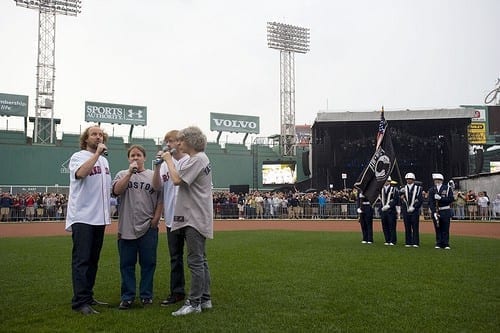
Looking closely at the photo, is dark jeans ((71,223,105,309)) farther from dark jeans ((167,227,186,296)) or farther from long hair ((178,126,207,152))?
long hair ((178,126,207,152))

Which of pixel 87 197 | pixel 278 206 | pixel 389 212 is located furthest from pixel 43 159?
pixel 87 197

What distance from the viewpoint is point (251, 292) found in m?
6.04

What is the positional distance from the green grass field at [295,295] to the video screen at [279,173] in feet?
109

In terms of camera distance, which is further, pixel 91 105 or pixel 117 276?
pixel 91 105

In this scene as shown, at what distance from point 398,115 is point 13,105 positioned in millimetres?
33834

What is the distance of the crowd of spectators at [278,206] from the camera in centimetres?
2622

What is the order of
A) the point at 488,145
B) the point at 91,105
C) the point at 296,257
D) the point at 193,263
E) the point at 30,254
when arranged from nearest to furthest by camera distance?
the point at 193,263, the point at 296,257, the point at 30,254, the point at 91,105, the point at 488,145

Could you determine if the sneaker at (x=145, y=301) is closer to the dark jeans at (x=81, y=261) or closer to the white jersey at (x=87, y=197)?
the dark jeans at (x=81, y=261)

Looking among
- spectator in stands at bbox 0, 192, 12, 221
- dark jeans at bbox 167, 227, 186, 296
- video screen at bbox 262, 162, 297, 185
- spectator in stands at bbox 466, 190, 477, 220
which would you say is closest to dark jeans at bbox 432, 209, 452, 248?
dark jeans at bbox 167, 227, 186, 296

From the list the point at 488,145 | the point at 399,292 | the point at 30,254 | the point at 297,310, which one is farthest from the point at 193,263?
the point at 488,145

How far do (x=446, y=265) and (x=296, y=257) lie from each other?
9.65ft

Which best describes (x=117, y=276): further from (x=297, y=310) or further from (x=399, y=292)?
(x=399, y=292)

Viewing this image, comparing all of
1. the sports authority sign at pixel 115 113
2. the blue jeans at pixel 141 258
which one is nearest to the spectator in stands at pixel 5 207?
the sports authority sign at pixel 115 113

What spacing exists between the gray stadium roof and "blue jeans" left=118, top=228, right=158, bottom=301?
31.0 meters
